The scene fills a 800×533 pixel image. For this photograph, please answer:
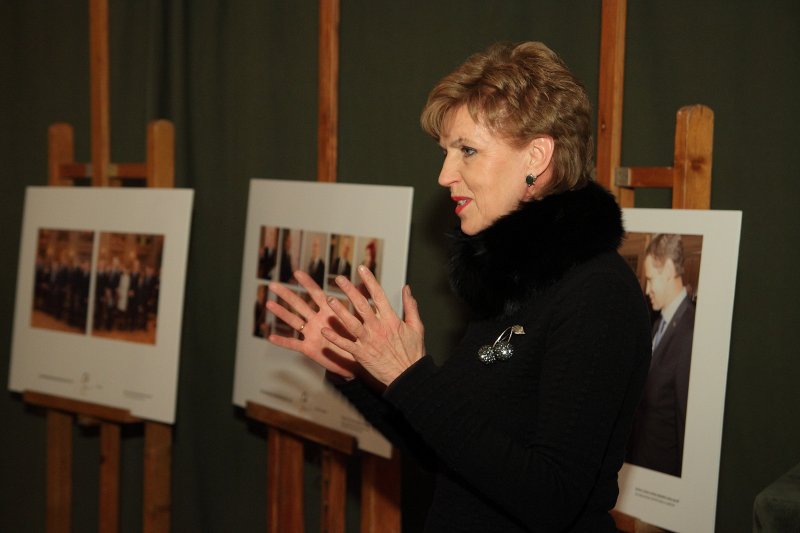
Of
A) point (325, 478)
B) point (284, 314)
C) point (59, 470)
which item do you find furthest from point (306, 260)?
point (59, 470)

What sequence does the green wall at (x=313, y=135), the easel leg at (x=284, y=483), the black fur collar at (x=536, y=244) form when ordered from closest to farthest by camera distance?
the black fur collar at (x=536, y=244)
the green wall at (x=313, y=135)
the easel leg at (x=284, y=483)

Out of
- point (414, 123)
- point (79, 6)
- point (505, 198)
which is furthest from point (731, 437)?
point (79, 6)

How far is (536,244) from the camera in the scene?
1381 mm

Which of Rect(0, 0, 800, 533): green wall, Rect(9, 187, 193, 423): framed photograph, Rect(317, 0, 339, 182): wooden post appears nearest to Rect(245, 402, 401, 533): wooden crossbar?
Rect(0, 0, 800, 533): green wall

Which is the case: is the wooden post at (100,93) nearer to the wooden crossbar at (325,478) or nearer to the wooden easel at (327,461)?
the wooden easel at (327,461)

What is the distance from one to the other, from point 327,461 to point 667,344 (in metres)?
1.18

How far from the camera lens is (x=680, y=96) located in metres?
2.05

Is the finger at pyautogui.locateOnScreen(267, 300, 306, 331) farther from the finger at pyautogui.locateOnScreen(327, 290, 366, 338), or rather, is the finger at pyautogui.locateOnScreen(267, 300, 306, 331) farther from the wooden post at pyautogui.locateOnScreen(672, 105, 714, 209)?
the wooden post at pyautogui.locateOnScreen(672, 105, 714, 209)

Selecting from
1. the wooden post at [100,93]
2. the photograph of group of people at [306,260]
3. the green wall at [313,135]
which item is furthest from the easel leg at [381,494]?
the wooden post at [100,93]

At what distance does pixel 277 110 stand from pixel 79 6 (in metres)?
1.27

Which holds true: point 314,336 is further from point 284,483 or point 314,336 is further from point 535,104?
point 284,483

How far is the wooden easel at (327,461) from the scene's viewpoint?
7.98 ft

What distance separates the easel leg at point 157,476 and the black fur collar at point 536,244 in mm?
1822

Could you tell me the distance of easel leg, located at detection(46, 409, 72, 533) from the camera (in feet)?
10.6
